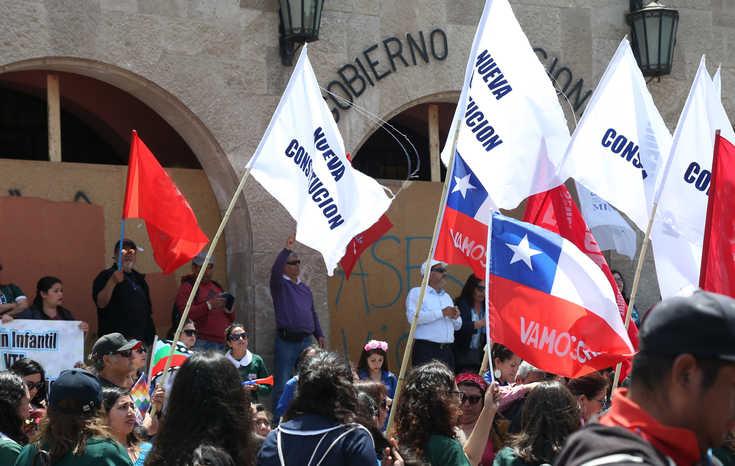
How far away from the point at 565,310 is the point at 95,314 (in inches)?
230

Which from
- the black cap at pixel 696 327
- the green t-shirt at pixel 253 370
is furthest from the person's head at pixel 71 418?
the green t-shirt at pixel 253 370

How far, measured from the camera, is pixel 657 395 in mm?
2289

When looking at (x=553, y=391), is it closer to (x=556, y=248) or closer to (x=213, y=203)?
(x=556, y=248)

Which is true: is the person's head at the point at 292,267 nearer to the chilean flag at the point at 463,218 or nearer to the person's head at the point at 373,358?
the person's head at the point at 373,358

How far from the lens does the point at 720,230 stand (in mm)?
6277

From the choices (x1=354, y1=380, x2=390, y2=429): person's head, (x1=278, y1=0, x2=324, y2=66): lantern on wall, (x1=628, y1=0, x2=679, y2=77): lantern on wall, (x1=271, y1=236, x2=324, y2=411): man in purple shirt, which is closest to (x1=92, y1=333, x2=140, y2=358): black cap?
(x1=354, y1=380, x2=390, y2=429): person's head

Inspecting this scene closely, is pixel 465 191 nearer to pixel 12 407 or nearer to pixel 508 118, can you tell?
pixel 508 118

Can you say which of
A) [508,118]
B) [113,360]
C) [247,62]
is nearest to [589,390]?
[508,118]

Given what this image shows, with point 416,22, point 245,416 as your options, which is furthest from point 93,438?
point 416,22

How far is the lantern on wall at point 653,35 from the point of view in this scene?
40.0 feet

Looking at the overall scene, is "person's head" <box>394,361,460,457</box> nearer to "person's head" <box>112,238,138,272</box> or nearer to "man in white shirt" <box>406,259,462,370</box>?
"person's head" <box>112,238,138,272</box>

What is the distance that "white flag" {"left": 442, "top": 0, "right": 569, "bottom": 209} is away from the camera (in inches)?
292

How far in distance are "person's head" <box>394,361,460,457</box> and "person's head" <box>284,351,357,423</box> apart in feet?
2.90

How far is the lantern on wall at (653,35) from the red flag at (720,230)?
5922mm
